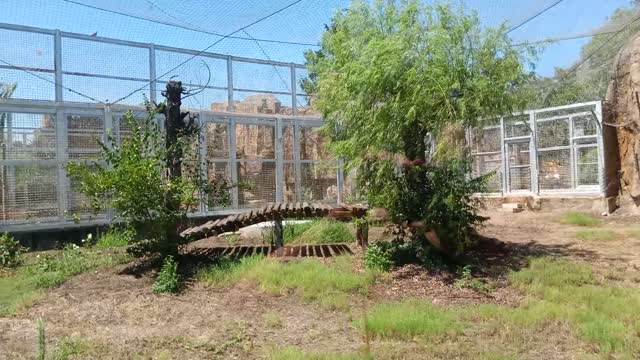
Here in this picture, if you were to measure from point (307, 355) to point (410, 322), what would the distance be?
1009mm

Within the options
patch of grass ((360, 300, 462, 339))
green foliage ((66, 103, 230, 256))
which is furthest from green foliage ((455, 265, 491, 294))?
green foliage ((66, 103, 230, 256))

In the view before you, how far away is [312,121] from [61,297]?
8.69 m

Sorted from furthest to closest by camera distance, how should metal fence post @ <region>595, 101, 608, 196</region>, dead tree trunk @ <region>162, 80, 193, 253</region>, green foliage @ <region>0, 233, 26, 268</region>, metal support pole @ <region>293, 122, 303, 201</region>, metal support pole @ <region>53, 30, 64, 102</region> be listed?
metal support pole @ <region>293, 122, 303, 201</region> < metal fence post @ <region>595, 101, 608, 196</region> < metal support pole @ <region>53, 30, 64, 102</region> < green foliage @ <region>0, 233, 26, 268</region> < dead tree trunk @ <region>162, 80, 193, 253</region>

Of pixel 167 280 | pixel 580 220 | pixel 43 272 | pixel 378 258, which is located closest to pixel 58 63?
pixel 43 272

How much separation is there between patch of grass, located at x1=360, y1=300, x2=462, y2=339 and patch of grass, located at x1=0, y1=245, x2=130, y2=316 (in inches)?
137

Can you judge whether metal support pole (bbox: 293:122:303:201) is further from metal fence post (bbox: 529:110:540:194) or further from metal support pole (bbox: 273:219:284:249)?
metal fence post (bbox: 529:110:540:194)

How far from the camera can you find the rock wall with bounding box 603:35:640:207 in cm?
1207

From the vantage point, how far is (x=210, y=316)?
17.8ft

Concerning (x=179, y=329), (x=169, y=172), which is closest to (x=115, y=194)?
(x=169, y=172)

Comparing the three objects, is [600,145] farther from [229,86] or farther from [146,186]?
[146,186]

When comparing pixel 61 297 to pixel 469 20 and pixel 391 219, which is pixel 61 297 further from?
pixel 469 20

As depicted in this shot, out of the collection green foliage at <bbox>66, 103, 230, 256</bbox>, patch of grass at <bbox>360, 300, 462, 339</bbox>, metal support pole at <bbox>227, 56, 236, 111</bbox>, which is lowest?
patch of grass at <bbox>360, 300, 462, 339</bbox>

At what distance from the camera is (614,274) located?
6.60m

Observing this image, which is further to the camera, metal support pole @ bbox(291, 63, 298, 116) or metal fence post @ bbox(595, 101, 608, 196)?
metal support pole @ bbox(291, 63, 298, 116)
